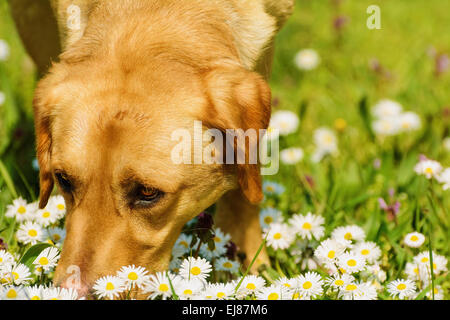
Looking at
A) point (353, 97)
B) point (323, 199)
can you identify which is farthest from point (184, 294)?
point (353, 97)

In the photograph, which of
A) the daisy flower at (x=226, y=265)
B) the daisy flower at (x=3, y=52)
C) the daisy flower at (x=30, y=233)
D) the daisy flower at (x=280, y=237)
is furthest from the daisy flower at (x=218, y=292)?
the daisy flower at (x=3, y=52)

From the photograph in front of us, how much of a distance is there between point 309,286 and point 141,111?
37.6 inches

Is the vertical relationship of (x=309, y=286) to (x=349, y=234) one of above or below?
below

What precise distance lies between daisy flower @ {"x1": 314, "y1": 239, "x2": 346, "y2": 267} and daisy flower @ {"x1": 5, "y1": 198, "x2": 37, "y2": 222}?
137cm

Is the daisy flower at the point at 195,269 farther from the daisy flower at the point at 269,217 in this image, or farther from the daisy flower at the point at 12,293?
the daisy flower at the point at 269,217

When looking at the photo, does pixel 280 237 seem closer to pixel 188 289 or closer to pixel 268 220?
pixel 268 220

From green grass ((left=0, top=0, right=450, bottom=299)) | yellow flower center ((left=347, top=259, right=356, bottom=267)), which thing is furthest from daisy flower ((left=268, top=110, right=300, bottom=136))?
yellow flower center ((left=347, top=259, right=356, bottom=267))

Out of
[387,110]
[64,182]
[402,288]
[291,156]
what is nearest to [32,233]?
[64,182]

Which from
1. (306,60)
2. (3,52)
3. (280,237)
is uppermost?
(306,60)

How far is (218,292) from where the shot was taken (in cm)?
227

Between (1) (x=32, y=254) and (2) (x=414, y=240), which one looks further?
(2) (x=414, y=240)

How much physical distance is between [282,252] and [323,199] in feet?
1.80

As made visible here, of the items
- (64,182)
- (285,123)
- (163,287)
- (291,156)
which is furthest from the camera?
(285,123)

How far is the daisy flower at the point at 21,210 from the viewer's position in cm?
284
